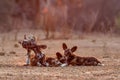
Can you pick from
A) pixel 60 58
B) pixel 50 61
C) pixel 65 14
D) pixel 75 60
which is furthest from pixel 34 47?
pixel 65 14

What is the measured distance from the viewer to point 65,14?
24.2m

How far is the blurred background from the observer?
76.9 ft

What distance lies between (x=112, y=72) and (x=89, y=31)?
13.7 m

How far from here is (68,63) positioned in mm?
10070

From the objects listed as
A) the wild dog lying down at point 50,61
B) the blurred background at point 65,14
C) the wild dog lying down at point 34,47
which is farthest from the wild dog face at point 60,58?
the blurred background at point 65,14

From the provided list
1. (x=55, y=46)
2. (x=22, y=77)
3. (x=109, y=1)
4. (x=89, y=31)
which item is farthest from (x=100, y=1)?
(x=22, y=77)

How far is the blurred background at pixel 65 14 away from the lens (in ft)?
76.9

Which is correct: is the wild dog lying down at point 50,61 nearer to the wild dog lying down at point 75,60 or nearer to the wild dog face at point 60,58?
the wild dog face at point 60,58

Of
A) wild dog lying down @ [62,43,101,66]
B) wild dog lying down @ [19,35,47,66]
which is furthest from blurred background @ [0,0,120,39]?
wild dog lying down @ [19,35,47,66]

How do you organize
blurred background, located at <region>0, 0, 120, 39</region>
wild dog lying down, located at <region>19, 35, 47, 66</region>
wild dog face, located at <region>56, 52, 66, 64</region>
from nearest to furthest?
wild dog lying down, located at <region>19, 35, 47, 66</region> → wild dog face, located at <region>56, 52, 66, 64</region> → blurred background, located at <region>0, 0, 120, 39</region>

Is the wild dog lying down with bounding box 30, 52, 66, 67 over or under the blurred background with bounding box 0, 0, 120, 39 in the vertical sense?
under

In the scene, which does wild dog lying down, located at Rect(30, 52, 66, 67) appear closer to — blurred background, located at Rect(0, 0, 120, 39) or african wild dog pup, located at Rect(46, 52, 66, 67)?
african wild dog pup, located at Rect(46, 52, 66, 67)

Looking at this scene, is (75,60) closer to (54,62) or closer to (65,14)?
(54,62)

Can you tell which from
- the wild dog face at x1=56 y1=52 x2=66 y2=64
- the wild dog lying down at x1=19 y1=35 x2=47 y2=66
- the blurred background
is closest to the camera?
the wild dog lying down at x1=19 y1=35 x2=47 y2=66
